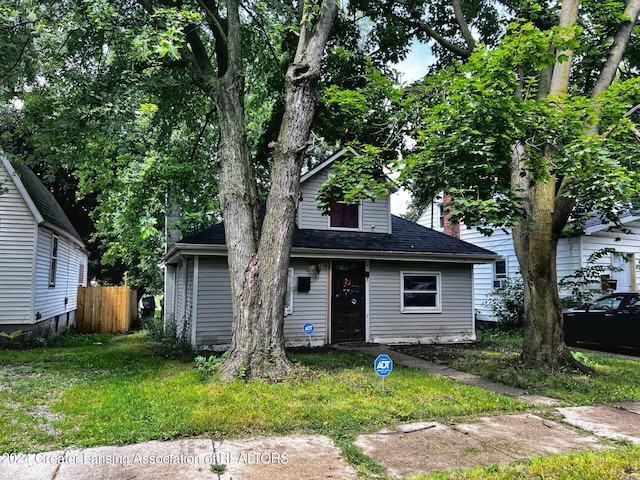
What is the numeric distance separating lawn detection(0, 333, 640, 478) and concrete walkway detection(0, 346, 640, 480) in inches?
8.4

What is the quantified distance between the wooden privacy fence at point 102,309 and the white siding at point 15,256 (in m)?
5.48

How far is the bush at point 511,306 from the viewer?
15.2 m

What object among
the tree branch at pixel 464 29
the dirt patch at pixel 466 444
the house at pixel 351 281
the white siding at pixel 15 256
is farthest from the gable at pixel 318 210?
the dirt patch at pixel 466 444

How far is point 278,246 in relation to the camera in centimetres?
727

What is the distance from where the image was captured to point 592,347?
12.0 metres

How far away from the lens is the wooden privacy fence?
16719 millimetres

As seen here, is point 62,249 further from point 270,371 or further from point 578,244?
point 578,244

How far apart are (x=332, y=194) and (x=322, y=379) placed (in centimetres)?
359

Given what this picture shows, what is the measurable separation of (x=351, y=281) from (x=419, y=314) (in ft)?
7.60

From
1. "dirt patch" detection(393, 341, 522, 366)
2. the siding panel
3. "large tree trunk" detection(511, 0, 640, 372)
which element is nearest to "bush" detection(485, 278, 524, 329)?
"dirt patch" detection(393, 341, 522, 366)

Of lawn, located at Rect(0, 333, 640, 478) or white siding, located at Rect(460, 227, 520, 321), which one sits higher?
white siding, located at Rect(460, 227, 520, 321)

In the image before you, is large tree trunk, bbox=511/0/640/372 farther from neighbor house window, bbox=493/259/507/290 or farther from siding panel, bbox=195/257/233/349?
neighbor house window, bbox=493/259/507/290

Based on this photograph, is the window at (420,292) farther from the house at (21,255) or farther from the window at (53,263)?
the window at (53,263)

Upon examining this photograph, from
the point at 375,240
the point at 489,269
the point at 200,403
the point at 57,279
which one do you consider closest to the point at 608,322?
the point at 375,240
